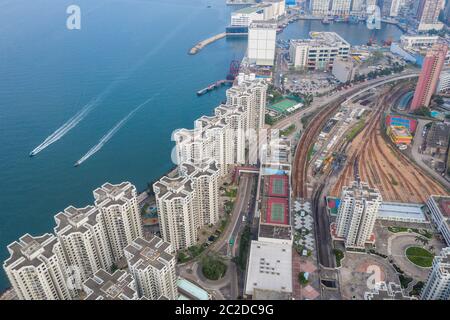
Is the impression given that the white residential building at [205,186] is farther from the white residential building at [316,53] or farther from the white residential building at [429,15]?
the white residential building at [429,15]

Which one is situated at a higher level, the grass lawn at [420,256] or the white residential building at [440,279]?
the white residential building at [440,279]

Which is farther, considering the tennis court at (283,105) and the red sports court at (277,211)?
the tennis court at (283,105)

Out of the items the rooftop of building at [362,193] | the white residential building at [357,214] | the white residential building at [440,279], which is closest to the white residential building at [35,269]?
the white residential building at [357,214]

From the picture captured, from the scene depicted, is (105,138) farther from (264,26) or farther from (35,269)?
(264,26)

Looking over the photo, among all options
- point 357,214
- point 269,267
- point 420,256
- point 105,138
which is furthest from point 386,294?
point 105,138

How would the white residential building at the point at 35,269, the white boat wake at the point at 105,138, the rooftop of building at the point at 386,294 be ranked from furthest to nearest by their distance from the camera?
the white boat wake at the point at 105,138 → the white residential building at the point at 35,269 → the rooftop of building at the point at 386,294

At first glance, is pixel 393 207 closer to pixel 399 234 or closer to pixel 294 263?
pixel 399 234
